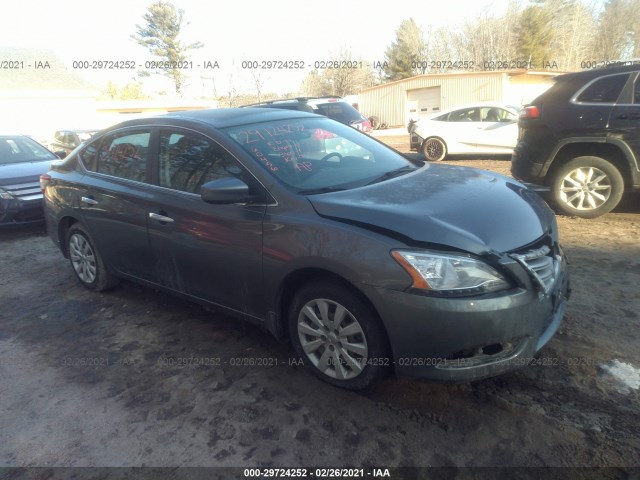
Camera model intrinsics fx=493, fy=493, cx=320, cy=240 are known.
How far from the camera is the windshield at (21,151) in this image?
8133 mm

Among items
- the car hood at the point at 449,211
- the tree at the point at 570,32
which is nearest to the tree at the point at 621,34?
the tree at the point at 570,32

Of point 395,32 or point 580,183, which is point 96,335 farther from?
point 395,32

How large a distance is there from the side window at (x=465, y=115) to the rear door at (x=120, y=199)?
10128 millimetres

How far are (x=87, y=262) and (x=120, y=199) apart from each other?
1.09 m

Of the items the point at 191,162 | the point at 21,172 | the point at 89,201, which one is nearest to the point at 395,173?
the point at 191,162

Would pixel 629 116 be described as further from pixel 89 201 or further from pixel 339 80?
pixel 339 80

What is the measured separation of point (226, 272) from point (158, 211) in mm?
814

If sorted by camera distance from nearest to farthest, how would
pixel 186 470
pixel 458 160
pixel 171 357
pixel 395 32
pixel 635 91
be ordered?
pixel 186 470
pixel 171 357
pixel 635 91
pixel 458 160
pixel 395 32

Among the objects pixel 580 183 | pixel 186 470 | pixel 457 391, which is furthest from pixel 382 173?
pixel 580 183

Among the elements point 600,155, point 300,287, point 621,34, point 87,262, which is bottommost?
point 87,262

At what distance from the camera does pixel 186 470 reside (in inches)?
96.7

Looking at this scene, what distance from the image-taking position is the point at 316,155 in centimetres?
357

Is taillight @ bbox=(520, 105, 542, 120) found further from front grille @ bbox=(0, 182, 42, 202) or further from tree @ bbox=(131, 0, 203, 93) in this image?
tree @ bbox=(131, 0, 203, 93)

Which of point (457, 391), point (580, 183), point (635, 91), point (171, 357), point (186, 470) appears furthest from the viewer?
point (580, 183)
